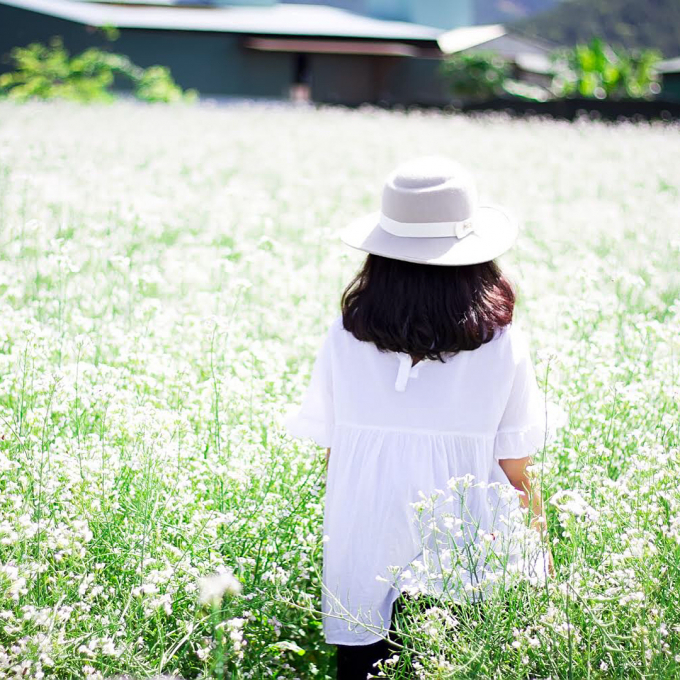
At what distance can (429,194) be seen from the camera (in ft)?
7.99

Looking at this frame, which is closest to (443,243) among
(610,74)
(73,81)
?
(73,81)

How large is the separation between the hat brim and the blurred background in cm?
2309

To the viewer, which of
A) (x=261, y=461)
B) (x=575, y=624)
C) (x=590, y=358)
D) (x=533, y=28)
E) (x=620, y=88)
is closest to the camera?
(x=575, y=624)

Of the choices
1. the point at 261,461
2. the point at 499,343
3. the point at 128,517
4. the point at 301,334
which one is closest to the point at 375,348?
the point at 499,343

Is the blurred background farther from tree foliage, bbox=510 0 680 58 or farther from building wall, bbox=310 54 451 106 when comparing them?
tree foliage, bbox=510 0 680 58

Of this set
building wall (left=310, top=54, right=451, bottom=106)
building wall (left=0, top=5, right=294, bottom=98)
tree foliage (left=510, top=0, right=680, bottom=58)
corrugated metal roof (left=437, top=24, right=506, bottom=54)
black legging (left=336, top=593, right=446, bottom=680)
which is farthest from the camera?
tree foliage (left=510, top=0, right=680, bottom=58)

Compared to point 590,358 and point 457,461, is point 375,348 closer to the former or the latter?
point 457,461

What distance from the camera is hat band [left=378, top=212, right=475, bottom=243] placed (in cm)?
245

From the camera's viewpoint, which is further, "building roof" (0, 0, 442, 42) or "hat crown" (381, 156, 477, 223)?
"building roof" (0, 0, 442, 42)

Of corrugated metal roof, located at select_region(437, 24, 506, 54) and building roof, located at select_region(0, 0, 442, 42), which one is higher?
building roof, located at select_region(0, 0, 442, 42)

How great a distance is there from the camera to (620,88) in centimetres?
2950

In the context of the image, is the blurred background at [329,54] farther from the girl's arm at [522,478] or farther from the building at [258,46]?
the girl's arm at [522,478]

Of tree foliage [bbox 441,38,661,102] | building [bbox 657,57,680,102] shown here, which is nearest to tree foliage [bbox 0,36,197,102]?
tree foliage [bbox 441,38,661,102]

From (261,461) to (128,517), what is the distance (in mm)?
482
